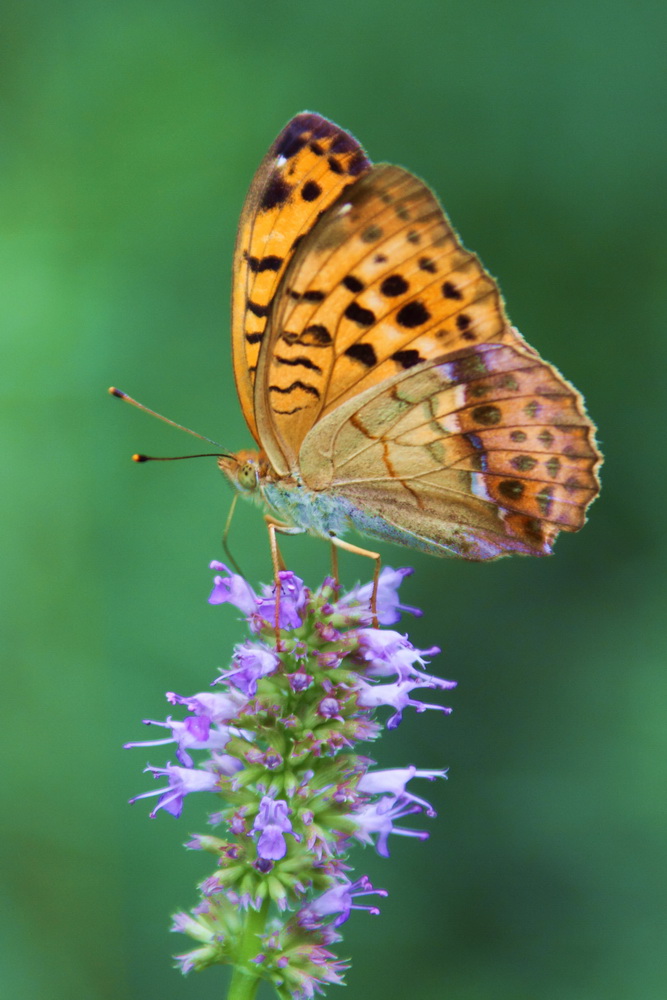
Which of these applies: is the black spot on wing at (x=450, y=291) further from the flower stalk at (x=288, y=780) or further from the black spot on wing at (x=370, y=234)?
the flower stalk at (x=288, y=780)

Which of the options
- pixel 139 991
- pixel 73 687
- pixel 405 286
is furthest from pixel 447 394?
pixel 139 991

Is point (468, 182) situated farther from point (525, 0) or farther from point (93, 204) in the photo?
point (93, 204)

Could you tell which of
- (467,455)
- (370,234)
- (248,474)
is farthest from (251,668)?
(370,234)

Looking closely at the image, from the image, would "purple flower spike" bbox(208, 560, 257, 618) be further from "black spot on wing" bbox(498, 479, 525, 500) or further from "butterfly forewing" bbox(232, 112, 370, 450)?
"black spot on wing" bbox(498, 479, 525, 500)

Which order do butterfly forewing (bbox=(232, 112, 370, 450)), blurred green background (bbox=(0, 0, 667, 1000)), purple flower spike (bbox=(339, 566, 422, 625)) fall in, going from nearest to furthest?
purple flower spike (bbox=(339, 566, 422, 625)), butterfly forewing (bbox=(232, 112, 370, 450)), blurred green background (bbox=(0, 0, 667, 1000))

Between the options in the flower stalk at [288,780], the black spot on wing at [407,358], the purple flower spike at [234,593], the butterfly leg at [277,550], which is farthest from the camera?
the black spot on wing at [407,358]

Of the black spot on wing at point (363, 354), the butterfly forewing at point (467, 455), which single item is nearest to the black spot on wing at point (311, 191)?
the black spot on wing at point (363, 354)

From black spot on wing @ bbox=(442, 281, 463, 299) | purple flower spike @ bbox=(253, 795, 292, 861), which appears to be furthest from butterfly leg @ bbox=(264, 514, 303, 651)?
black spot on wing @ bbox=(442, 281, 463, 299)

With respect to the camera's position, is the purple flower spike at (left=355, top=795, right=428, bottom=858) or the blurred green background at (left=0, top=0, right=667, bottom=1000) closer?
the purple flower spike at (left=355, top=795, right=428, bottom=858)
